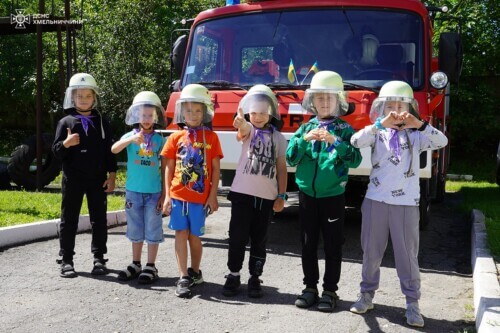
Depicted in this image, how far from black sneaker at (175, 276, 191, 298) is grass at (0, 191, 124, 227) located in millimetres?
3049

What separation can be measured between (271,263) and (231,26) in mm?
2781

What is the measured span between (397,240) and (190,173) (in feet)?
5.47

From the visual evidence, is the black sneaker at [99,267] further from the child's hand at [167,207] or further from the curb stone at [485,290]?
the curb stone at [485,290]

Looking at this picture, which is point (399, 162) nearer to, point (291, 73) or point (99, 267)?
point (291, 73)

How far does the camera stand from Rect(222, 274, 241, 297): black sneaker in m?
4.72

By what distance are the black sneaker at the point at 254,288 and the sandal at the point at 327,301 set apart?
0.53 m

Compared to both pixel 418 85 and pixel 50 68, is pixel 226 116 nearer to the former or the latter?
pixel 418 85

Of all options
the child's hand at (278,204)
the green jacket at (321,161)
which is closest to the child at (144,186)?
the child's hand at (278,204)

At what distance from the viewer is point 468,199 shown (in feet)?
37.2

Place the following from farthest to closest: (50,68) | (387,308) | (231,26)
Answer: (50,68) → (231,26) → (387,308)

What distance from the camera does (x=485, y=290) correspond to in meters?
4.46

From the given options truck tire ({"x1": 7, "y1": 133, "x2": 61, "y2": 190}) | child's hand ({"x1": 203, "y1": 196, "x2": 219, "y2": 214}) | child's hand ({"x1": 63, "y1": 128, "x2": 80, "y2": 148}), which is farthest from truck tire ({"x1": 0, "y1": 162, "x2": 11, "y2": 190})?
child's hand ({"x1": 203, "y1": 196, "x2": 219, "y2": 214})

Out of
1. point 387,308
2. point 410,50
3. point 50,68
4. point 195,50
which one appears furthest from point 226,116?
point 50,68

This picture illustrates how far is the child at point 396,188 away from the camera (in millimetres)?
4215
